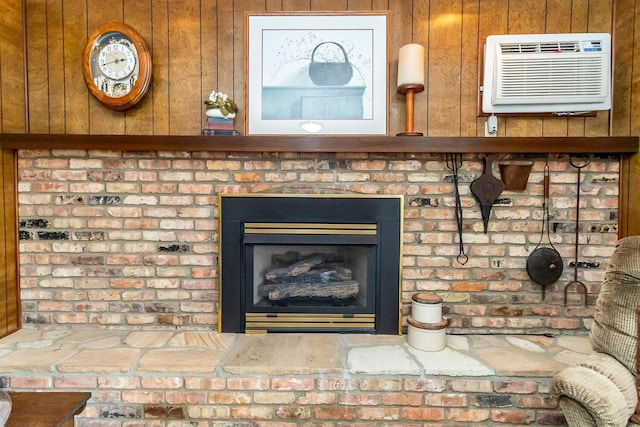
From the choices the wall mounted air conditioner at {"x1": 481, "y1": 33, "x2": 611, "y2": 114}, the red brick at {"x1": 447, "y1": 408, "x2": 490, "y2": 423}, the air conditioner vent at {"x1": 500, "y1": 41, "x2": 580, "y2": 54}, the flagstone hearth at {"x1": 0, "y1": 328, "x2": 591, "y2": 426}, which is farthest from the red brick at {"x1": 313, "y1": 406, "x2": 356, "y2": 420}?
the air conditioner vent at {"x1": 500, "y1": 41, "x2": 580, "y2": 54}

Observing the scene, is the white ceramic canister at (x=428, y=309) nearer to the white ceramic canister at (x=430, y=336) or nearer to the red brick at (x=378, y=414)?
the white ceramic canister at (x=430, y=336)

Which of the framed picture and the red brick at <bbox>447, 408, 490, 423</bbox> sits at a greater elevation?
the framed picture

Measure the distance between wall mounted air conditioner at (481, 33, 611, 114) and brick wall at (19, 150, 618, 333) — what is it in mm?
340

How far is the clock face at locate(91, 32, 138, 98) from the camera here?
1.98m

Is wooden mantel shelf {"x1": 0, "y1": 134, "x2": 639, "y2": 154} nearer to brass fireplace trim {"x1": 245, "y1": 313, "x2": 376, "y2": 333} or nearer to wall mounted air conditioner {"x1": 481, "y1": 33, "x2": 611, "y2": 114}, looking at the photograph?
wall mounted air conditioner {"x1": 481, "y1": 33, "x2": 611, "y2": 114}

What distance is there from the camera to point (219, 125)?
1.97 meters

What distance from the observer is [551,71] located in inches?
76.6

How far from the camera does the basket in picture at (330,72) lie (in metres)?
2.02

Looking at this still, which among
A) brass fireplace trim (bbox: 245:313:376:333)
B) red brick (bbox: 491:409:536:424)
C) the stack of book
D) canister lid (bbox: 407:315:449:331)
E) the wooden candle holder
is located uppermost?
the wooden candle holder

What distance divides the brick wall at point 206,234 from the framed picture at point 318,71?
22cm

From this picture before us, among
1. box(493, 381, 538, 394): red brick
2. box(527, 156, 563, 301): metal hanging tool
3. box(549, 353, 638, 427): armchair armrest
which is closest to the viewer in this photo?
box(549, 353, 638, 427): armchair armrest

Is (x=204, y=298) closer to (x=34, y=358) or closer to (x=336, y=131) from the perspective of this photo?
(x=34, y=358)

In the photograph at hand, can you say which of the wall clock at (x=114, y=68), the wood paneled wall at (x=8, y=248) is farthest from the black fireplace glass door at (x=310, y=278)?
the wood paneled wall at (x=8, y=248)

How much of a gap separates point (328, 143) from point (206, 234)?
858 millimetres
